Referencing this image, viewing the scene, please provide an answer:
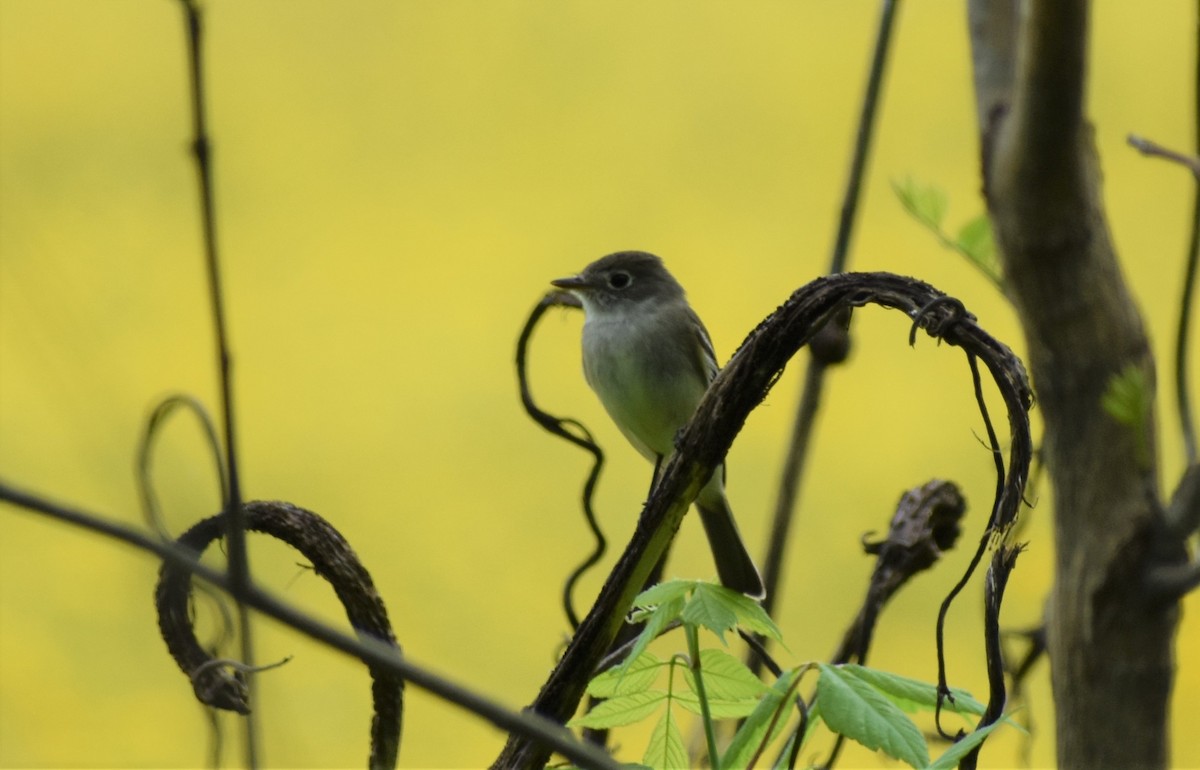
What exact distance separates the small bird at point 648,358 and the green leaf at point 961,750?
2265 millimetres

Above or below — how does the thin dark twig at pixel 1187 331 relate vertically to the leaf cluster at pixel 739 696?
above

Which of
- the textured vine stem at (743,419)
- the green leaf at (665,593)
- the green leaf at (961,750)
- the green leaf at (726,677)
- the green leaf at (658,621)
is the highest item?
the textured vine stem at (743,419)

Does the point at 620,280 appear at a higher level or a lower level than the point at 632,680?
higher

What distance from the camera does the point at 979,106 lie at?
1604 millimetres

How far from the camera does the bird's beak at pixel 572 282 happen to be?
3.61 m

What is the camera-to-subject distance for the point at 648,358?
3566mm

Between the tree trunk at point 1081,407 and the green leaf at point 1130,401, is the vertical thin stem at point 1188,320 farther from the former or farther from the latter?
the green leaf at point 1130,401

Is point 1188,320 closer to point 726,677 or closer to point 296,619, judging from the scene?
point 726,677

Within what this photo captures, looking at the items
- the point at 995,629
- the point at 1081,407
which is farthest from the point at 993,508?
the point at 1081,407

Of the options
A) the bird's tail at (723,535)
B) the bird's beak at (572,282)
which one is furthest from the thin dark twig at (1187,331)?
the bird's beak at (572,282)

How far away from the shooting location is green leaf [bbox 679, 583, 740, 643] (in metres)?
1.17

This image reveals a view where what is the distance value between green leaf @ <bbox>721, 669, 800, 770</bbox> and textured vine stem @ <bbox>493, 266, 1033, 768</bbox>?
137 millimetres

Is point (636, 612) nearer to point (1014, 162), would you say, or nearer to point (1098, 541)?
point (1098, 541)

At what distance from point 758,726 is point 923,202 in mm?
900
